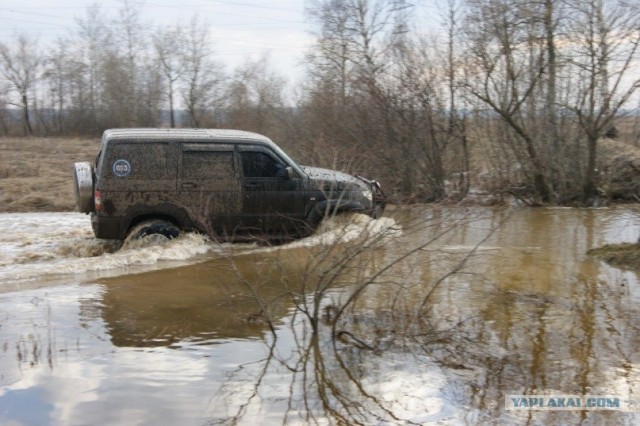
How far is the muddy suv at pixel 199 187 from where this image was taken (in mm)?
10117

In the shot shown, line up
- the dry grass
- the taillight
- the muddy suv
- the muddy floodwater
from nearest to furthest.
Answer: the muddy floodwater < the taillight < the muddy suv < the dry grass

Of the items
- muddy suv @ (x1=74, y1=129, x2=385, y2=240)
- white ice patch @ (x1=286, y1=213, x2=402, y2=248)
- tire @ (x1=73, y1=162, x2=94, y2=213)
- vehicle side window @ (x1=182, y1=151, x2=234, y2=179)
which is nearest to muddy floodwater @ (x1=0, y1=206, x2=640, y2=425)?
white ice patch @ (x1=286, y1=213, x2=402, y2=248)

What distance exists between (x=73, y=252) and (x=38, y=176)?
11991 mm

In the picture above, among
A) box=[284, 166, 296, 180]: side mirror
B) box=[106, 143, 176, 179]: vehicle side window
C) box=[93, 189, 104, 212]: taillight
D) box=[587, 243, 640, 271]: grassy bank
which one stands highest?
box=[106, 143, 176, 179]: vehicle side window

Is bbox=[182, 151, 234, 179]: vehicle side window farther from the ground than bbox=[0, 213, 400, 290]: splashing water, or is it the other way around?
bbox=[182, 151, 234, 179]: vehicle side window

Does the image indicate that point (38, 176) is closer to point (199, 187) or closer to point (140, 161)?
point (140, 161)

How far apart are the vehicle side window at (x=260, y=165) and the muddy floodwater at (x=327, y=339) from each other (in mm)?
1516

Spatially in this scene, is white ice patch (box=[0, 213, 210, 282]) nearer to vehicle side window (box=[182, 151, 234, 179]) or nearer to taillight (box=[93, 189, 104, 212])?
taillight (box=[93, 189, 104, 212])

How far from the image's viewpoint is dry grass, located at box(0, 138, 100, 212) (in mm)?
16844

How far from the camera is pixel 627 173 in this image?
53.9 ft

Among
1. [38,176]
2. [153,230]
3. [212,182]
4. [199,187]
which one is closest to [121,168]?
[153,230]

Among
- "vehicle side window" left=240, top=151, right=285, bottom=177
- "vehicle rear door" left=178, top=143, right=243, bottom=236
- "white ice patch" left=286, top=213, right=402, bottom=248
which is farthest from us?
"vehicle side window" left=240, top=151, right=285, bottom=177

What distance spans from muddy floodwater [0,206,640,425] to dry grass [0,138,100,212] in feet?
25.7

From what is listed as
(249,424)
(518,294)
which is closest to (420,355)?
(249,424)
